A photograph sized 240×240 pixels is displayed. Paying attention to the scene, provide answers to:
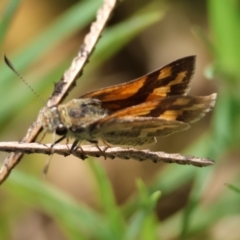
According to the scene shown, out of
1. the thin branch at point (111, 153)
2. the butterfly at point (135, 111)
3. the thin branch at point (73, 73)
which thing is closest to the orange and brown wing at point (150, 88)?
the butterfly at point (135, 111)

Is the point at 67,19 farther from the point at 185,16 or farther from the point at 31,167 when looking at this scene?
the point at 185,16

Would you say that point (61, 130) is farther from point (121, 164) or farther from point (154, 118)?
point (121, 164)

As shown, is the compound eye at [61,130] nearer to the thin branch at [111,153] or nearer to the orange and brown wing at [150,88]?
the orange and brown wing at [150,88]

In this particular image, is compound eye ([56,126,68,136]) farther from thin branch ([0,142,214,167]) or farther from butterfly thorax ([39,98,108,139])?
thin branch ([0,142,214,167])

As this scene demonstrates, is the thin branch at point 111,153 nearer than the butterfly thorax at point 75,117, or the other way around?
the thin branch at point 111,153

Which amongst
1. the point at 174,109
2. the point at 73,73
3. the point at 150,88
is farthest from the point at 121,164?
the point at 73,73

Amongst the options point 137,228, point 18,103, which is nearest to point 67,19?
point 18,103
